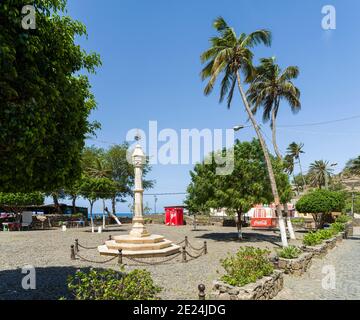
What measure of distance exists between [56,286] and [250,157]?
Answer: 1643 cm

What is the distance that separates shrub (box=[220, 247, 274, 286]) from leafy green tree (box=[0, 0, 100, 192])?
5155 millimetres

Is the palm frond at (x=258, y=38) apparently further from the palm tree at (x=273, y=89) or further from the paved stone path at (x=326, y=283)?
the paved stone path at (x=326, y=283)

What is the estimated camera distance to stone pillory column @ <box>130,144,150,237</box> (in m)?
18.4

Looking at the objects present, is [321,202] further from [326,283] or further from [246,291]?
[246,291]

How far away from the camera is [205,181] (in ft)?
72.5

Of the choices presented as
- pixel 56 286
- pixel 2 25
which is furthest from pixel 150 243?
pixel 2 25

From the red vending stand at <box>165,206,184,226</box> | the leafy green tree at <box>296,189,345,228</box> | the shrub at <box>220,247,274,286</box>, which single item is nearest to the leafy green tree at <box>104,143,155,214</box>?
the red vending stand at <box>165,206,184,226</box>

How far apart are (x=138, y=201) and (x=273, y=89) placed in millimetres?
15456

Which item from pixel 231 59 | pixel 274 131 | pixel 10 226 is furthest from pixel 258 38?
pixel 10 226

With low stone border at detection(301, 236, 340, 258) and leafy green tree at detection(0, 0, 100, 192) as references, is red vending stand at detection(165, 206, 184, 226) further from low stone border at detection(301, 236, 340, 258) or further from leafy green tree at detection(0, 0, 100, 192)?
leafy green tree at detection(0, 0, 100, 192)

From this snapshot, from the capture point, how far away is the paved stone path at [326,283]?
923 centimetres

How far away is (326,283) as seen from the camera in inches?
427
